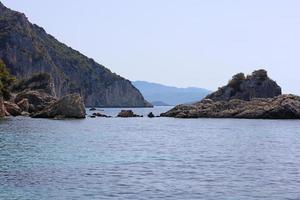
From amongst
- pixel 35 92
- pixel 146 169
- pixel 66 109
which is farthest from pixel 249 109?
pixel 146 169

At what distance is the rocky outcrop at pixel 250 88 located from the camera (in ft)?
563

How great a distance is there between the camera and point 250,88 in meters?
173

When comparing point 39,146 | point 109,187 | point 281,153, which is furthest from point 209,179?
point 39,146

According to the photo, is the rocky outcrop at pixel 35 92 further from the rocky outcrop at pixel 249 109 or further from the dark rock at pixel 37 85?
the rocky outcrop at pixel 249 109

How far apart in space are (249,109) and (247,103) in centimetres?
514

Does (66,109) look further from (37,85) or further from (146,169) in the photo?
(146,169)

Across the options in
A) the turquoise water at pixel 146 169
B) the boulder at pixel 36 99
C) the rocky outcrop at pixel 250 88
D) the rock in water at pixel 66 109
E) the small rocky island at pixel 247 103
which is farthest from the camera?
the rocky outcrop at pixel 250 88

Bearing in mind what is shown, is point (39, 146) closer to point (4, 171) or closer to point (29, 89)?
point (4, 171)

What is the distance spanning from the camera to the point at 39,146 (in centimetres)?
6538

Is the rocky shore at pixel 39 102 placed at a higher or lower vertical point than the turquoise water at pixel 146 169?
higher

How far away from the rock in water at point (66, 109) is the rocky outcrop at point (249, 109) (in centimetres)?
3664

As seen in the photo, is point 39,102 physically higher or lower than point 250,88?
lower

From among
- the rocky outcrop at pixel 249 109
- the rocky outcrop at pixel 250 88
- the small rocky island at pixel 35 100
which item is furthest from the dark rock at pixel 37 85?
the rocky outcrop at pixel 250 88

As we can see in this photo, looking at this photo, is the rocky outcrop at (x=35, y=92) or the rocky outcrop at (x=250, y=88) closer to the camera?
the rocky outcrop at (x=35, y=92)
